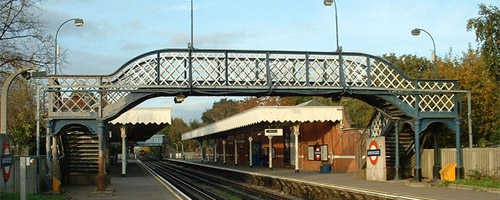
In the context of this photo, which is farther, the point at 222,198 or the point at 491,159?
the point at 222,198

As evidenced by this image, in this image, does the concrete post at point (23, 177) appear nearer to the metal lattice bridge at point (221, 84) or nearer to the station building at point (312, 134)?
the metal lattice bridge at point (221, 84)

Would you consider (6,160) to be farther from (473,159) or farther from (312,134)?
(312,134)

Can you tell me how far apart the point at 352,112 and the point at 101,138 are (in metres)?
35.8

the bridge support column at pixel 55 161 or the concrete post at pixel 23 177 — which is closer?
the concrete post at pixel 23 177

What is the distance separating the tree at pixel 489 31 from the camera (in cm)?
2047

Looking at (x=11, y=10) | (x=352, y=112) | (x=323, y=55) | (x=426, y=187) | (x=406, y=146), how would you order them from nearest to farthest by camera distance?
(x=11, y=10) < (x=426, y=187) < (x=323, y=55) < (x=406, y=146) < (x=352, y=112)

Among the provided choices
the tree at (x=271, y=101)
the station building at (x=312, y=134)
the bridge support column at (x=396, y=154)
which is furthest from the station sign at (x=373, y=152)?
the tree at (x=271, y=101)

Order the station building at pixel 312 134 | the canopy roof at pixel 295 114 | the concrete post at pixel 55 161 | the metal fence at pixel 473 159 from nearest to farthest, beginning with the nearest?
1. the metal fence at pixel 473 159
2. the concrete post at pixel 55 161
3. the station building at pixel 312 134
4. the canopy roof at pixel 295 114

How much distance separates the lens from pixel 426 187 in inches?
845

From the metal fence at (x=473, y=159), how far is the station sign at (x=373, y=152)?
230 centimetres

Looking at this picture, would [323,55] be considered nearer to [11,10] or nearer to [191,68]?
[191,68]

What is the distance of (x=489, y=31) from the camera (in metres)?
Result: 20.5

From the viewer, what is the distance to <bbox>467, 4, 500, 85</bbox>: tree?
2047cm

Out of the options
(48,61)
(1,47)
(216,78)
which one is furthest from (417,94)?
(1,47)
